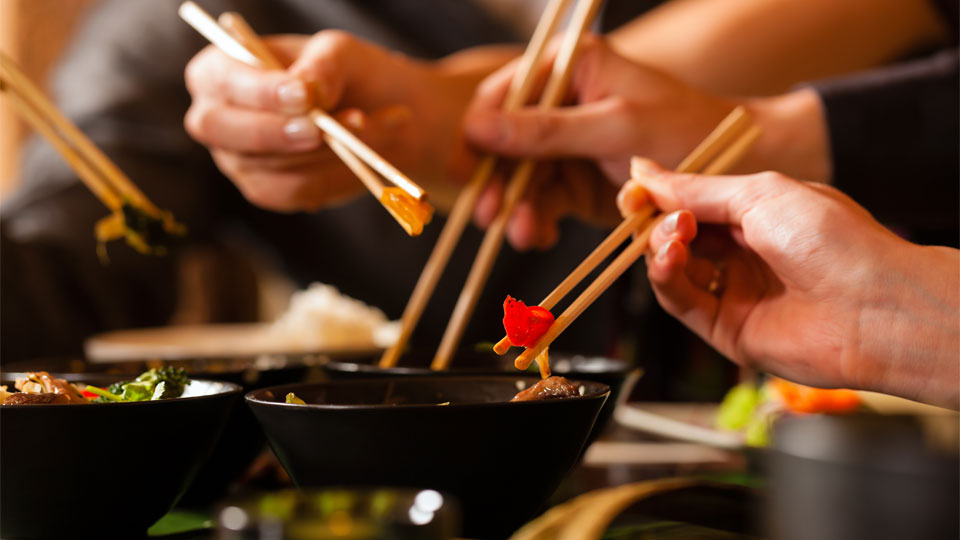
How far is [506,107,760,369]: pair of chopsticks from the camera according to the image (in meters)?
0.67

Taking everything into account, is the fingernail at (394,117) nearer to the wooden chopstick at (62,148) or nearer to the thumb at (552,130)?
the thumb at (552,130)

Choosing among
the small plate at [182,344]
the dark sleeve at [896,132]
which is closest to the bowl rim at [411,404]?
the small plate at [182,344]

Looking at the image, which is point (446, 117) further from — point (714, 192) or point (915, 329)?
point (915, 329)

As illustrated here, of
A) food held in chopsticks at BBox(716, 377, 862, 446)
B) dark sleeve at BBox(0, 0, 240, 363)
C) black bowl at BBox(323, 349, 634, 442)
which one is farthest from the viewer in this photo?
dark sleeve at BBox(0, 0, 240, 363)

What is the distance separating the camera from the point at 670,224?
2.68 feet

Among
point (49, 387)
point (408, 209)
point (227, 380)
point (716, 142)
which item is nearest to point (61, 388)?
point (49, 387)

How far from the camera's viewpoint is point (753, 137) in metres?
0.92

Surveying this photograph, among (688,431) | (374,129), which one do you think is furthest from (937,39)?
(374,129)

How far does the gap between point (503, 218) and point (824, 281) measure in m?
0.40

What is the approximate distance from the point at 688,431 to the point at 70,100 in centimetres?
207

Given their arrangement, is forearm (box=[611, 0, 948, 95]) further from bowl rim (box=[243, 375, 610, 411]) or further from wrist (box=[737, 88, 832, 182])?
bowl rim (box=[243, 375, 610, 411])

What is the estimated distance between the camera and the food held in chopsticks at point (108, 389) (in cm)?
64

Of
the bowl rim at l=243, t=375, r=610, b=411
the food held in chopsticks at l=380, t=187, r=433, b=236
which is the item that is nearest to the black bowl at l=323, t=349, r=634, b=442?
the bowl rim at l=243, t=375, r=610, b=411

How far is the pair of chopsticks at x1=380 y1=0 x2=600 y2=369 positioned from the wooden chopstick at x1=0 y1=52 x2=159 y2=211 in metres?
0.32
